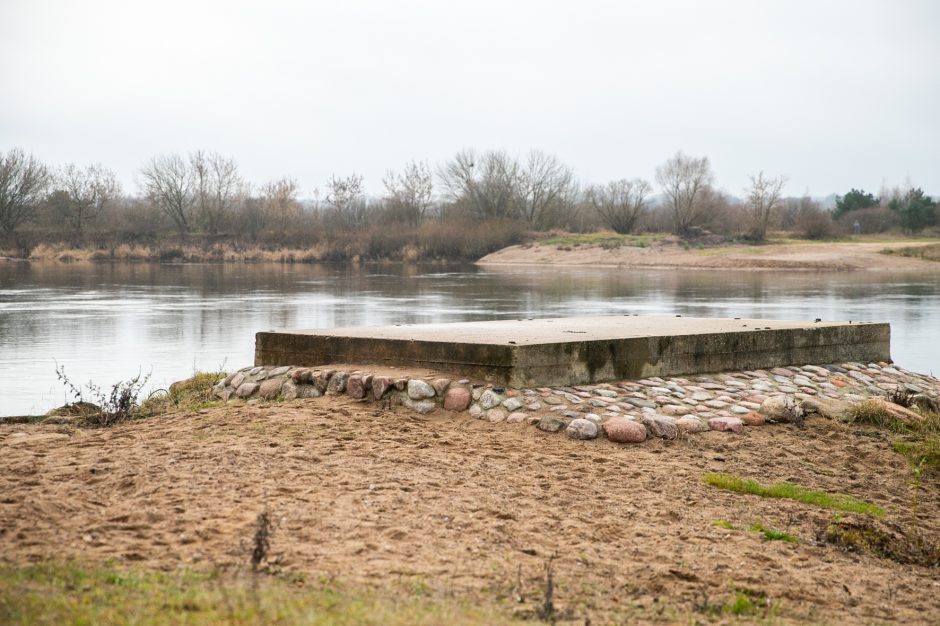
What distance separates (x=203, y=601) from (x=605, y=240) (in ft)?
212

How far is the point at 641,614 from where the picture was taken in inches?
169

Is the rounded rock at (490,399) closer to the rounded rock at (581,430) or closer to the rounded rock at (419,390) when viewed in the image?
the rounded rock at (419,390)

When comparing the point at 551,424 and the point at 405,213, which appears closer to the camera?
the point at 551,424

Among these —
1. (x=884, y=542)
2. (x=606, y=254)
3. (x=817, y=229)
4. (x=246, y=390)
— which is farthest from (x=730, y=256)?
(x=884, y=542)

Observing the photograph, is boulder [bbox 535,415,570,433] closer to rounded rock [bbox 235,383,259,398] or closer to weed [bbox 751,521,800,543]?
weed [bbox 751,521,800,543]

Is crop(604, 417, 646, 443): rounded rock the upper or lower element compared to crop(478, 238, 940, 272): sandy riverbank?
lower

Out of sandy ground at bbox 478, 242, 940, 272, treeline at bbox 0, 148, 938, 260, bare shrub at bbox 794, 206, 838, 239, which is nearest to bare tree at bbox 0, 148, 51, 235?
treeline at bbox 0, 148, 938, 260

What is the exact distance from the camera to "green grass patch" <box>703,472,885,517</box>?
6.57 m

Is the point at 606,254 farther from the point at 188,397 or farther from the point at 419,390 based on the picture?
the point at 419,390

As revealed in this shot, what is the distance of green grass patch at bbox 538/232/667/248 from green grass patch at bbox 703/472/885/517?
58.8m

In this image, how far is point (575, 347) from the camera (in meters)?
8.79

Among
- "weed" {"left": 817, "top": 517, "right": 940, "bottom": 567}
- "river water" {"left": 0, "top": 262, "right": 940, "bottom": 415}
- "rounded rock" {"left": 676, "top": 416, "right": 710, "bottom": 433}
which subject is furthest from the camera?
"river water" {"left": 0, "top": 262, "right": 940, "bottom": 415}

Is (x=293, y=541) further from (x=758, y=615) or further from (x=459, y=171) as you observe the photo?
(x=459, y=171)

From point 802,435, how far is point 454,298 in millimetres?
19080
